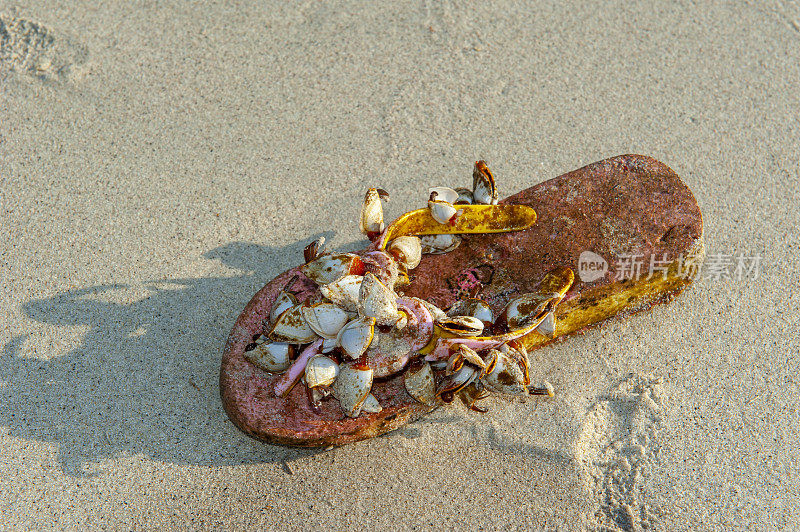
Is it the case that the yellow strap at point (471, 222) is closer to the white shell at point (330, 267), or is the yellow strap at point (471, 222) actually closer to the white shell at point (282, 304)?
the white shell at point (330, 267)

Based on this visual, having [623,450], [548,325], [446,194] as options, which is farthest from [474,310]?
[623,450]

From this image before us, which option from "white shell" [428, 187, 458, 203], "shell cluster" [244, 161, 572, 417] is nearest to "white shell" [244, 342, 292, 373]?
"shell cluster" [244, 161, 572, 417]

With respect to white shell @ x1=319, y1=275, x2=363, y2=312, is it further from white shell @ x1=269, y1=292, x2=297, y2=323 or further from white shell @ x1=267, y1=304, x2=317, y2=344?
white shell @ x1=269, y1=292, x2=297, y2=323

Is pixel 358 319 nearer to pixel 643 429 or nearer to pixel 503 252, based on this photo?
pixel 503 252

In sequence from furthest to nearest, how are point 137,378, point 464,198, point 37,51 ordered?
A: point 37,51, point 464,198, point 137,378

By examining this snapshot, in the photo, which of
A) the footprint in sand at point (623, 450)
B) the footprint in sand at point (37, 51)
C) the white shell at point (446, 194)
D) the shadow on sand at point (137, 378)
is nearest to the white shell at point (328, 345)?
the shadow on sand at point (137, 378)

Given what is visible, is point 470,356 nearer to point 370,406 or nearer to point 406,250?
point 370,406
